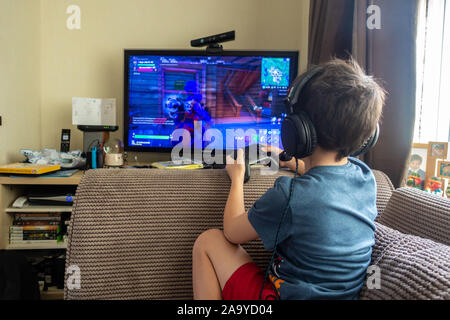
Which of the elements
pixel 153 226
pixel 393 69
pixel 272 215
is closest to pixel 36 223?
pixel 153 226

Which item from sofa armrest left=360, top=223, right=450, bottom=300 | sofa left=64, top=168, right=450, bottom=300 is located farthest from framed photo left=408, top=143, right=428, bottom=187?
sofa armrest left=360, top=223, right=450, bottom=300

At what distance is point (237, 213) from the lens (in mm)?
902

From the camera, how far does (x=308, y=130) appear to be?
0.78m

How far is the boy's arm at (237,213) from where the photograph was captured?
0.86 metres

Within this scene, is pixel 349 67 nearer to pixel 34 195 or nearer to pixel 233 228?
pixel 233 228

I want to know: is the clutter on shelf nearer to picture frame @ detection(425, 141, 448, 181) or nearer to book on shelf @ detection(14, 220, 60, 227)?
book on shelf @ detection(14, 220, 60, 227)

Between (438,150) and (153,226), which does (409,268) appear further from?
(438,150)

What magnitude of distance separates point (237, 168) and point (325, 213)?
0.33m

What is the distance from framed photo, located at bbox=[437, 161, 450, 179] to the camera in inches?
Result: 52.3

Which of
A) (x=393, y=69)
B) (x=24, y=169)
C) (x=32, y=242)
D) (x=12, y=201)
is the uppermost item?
(x=393, y=69)

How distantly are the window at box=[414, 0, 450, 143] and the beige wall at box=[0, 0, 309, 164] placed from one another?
104cm

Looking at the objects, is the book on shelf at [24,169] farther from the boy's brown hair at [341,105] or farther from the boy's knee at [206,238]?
the boy's brown hair at [341,105]

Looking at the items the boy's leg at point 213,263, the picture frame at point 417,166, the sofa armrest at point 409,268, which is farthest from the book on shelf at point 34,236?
the picture frame at point 417,166
